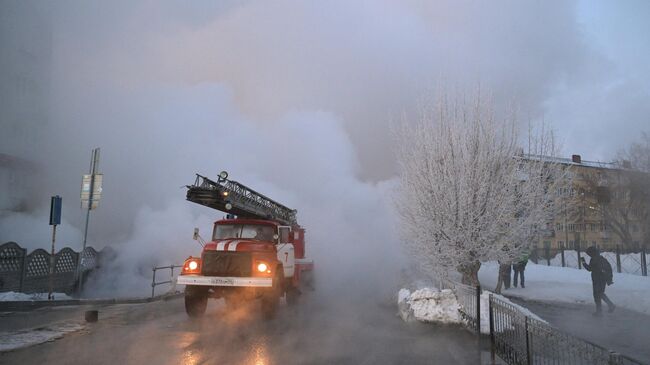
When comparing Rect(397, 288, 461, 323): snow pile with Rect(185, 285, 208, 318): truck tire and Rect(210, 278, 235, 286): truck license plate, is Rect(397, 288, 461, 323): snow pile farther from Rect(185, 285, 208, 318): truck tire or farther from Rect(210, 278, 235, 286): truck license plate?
Rect(185, 285, 208, 318): truck tire

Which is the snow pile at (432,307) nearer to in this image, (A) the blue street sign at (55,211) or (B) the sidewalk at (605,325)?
(B) the sidewalk at (605,325)

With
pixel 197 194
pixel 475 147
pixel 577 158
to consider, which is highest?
pixel 577 158

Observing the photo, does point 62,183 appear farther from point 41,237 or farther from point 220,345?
point 220,345

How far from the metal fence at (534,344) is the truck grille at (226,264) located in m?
4.94

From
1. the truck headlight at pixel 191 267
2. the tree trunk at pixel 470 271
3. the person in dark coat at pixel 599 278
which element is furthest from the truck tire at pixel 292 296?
the person in dark coat at pixel 599 278

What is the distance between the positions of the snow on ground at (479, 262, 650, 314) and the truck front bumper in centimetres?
904

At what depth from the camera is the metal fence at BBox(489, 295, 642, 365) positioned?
12.7ft

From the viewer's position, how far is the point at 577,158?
48531mm

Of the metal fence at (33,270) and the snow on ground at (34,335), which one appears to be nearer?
the snow on ground at (34,335)

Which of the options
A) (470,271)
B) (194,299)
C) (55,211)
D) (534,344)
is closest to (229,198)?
(194,299)

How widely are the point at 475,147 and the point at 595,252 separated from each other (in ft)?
13.5

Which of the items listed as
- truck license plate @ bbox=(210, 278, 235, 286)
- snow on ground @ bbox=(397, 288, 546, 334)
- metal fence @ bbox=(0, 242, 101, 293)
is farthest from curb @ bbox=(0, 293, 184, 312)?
snow on ground @ bbox=(397, 288, 546, 334)

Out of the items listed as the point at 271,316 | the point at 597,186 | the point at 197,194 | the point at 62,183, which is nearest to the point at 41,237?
the point at 62,183

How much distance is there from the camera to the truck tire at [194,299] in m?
8.91
